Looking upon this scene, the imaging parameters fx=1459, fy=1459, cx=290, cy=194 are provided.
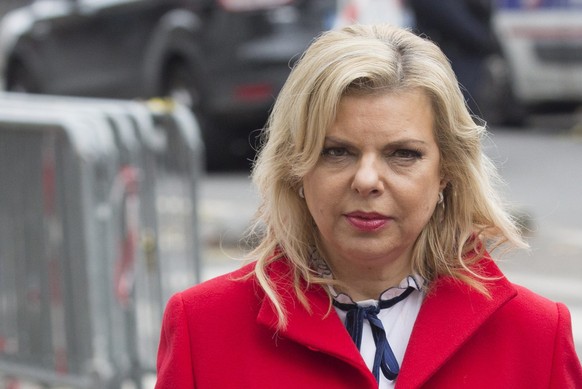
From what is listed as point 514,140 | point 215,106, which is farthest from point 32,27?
point 514,140

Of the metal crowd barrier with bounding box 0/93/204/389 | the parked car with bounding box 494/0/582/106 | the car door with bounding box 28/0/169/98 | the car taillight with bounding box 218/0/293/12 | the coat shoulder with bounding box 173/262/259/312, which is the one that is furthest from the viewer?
the parked car with bounding box 494/0/582/106

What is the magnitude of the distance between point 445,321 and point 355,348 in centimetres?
16

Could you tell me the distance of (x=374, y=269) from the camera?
2514mm

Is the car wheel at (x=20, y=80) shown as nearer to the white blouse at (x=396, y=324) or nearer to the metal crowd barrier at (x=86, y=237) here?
the metal crowd barrier at (x=86, y=237)

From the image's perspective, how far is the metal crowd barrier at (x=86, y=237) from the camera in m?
5.42

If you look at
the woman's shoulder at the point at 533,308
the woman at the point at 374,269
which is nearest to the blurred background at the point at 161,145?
the woman at the point at 374,269

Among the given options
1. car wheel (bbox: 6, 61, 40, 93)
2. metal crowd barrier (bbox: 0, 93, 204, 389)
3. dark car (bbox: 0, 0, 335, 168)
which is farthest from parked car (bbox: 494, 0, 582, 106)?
metal crowd barrier (bbox: 0, 93, 204, 389)

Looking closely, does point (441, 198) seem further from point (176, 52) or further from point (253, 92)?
point (176, 52)

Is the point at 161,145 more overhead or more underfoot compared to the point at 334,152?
more underfoot

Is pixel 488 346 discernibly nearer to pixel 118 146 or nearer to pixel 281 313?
pixel 281 313

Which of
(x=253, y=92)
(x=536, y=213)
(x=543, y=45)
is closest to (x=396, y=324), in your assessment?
(x=536, y=213)

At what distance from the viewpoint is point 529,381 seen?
94.5 inches

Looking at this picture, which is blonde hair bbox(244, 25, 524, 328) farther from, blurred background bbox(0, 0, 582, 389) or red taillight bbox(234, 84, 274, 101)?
red taillight bbox(234, 84, 274, 101)

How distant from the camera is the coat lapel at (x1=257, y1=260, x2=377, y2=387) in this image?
94.1 inches
